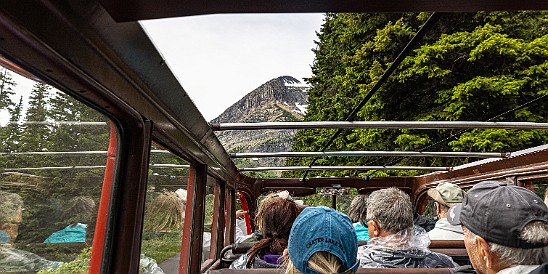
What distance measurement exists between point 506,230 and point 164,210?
160 cm

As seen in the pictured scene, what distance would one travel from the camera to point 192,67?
297 centimetres

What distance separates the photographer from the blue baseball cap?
1.42 meters

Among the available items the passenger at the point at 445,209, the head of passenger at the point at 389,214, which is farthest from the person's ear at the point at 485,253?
the passenger at the point at 445,209

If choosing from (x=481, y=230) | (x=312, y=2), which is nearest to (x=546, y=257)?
(x=481, y=230)

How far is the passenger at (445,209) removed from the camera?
3406 mm

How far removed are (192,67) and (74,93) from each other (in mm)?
1763

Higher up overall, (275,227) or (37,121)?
(37,121)

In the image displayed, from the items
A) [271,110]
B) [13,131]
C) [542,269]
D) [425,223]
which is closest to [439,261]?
[542,269]

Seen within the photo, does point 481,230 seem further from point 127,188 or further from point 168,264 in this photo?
point 168,264

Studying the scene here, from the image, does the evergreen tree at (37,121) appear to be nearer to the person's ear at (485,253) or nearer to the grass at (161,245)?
the grass at (161,245)

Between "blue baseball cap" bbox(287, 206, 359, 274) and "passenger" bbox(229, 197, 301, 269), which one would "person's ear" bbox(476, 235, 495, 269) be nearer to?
"blue baseball cap" bbox(287, 206, 359, 274)

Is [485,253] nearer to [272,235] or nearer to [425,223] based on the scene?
[272,235]

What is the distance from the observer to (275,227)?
236 cm

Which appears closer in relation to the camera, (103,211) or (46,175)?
(46,175)
